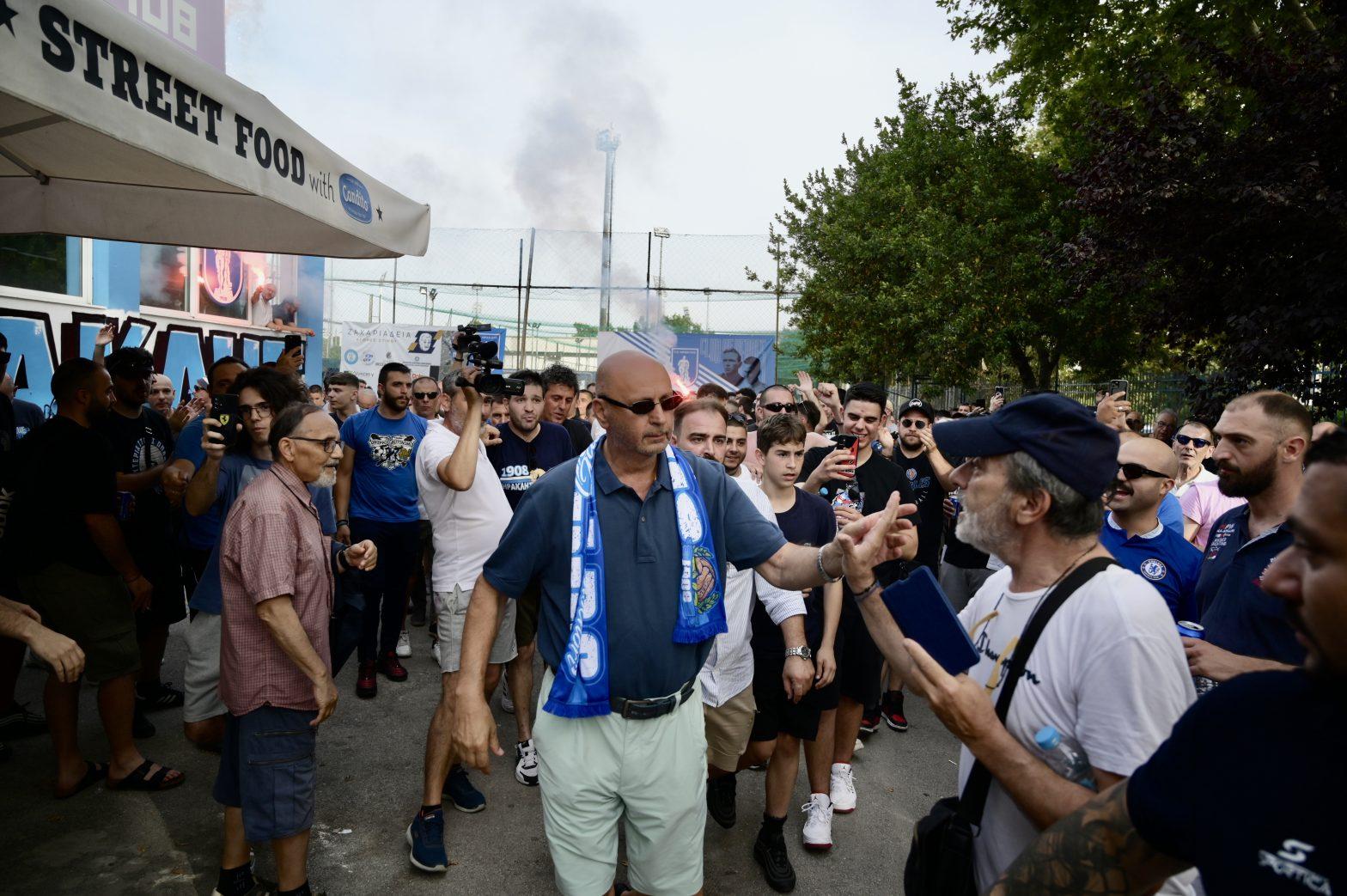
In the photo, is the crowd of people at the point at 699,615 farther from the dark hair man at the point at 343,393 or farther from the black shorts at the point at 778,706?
the dark hair man at the point at 343,393

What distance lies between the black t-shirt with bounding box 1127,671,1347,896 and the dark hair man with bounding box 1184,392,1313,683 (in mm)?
1778

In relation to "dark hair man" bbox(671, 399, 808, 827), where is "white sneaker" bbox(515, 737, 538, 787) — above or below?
below

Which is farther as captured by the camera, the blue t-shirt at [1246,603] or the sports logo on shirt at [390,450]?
the sports logo on shirt at [390,450]

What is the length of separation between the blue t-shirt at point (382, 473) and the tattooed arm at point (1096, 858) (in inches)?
199

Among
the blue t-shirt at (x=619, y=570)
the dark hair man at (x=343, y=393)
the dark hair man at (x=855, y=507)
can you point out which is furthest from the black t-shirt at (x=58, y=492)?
the dark hair man at (x=343, y=393)

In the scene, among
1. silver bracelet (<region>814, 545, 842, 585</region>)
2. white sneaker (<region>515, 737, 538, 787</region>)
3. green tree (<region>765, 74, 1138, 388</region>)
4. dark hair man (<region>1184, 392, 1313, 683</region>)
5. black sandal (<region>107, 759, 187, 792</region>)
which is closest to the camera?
silver bracelet (<region>814, 545, 842, 585</region>)

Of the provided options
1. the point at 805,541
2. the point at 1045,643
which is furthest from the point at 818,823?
the point at 1045,643

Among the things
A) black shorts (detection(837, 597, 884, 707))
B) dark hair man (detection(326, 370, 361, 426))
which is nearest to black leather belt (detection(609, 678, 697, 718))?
black shorts (detection(837, 597, 884, 707))

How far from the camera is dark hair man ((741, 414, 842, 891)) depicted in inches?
143

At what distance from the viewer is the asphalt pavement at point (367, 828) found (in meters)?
3.41

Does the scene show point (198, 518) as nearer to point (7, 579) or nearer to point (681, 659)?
point (7, 579)

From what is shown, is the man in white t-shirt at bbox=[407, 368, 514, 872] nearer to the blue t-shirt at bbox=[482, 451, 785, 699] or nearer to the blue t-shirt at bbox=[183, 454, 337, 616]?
the blue t-shirt at bbox=[183, 454, 337, 616]

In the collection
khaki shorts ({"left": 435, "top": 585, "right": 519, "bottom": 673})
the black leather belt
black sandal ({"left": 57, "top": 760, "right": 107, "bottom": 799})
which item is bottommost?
black sandal ({"left": 57, "top": 760, "right": 107, "bottom": 799})

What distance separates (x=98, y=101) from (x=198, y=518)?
2.92 m
